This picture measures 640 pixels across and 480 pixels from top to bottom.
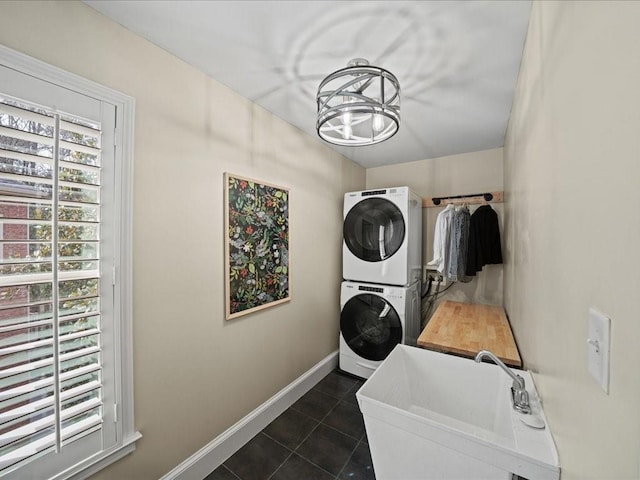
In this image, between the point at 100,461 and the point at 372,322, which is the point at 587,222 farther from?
the point at 372,322

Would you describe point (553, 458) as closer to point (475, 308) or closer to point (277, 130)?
point (475, 308)

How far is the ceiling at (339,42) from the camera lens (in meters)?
1.13

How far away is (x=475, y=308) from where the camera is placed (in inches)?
98.0

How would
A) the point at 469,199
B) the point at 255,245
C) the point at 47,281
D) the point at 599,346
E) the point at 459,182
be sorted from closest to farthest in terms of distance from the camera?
the point at 599,346 < the point at 47,281 < the point at 255,245 < the point at 469,199 < the point at 459,182

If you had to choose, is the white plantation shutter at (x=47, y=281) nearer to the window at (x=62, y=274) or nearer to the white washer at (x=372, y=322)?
the window at (x=62, y=274)

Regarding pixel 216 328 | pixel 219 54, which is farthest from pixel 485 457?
pixel 219 54

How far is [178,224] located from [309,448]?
5.61ft

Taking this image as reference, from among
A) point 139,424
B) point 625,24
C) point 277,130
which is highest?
point 277,130

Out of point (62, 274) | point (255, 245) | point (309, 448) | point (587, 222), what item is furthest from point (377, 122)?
point (309, 448)

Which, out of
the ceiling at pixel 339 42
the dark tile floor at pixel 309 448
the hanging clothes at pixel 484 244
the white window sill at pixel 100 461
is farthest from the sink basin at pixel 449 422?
the ceiling at pixel 339 42

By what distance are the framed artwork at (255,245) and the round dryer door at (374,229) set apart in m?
0.84

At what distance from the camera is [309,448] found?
1814 mm

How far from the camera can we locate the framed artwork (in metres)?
1.75

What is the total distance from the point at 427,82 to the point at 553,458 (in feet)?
6.01
